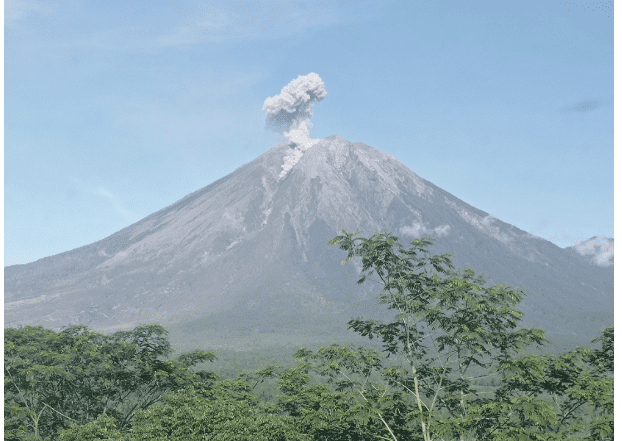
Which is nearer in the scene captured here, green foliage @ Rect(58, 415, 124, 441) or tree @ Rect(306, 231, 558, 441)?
tree @ Rect(306, 231, 558, 441)

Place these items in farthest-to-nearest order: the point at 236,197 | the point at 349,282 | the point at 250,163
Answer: the point at 250,163 → the point at 236,197 → the point at 349,282

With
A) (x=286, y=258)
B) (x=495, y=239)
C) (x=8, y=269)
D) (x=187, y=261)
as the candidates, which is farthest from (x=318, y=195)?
(x=8, y=269)

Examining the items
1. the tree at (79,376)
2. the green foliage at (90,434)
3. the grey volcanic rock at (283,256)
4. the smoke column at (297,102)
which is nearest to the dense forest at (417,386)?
the green foliage at (90,434)

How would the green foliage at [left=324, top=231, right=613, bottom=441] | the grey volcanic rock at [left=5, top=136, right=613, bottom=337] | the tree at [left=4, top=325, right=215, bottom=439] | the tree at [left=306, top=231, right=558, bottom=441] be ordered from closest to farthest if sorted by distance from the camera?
the green foliage at [left=324, top=231, right=613, bottom=441] < the tree at [left=306, top=231, right=558, bottom=441] < the tree at [left=4, top=325, right=215, bottom=439] < the grey volcanic rock at [left=5, top=136, right=613, bottom=337]

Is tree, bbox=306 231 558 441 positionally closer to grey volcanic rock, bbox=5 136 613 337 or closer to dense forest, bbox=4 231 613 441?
dense forest, bbox=4 231 613 441

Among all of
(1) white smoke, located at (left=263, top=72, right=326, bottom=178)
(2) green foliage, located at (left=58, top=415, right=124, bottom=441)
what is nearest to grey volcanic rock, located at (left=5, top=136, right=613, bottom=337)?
(1) white smoke, located at (left=263, top=72, right=326, bottom=178)

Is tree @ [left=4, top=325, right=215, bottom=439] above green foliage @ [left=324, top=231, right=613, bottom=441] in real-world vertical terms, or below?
below

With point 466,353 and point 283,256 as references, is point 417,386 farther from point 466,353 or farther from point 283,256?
point 283,256

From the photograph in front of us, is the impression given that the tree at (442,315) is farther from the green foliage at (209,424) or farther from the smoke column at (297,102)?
the smoke column at (297,102)
